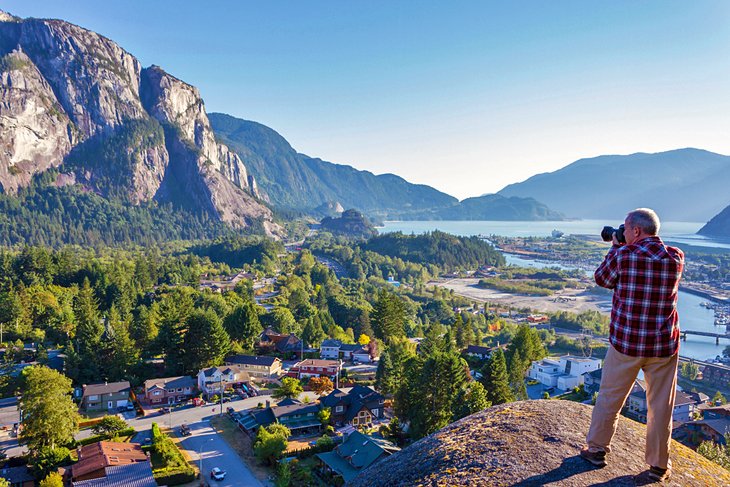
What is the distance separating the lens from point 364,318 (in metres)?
39.7

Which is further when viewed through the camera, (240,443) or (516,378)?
(516,378)

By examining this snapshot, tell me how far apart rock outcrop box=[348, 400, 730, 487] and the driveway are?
1458cm

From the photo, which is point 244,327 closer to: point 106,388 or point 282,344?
point 282,344

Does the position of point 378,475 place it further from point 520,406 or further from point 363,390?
point 363,390

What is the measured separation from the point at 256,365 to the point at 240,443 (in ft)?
27.8

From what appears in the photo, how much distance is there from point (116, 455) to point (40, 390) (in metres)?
3.90

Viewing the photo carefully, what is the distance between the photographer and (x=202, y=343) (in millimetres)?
25609

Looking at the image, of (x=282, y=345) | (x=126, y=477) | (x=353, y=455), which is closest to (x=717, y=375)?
(x=282, y=345)

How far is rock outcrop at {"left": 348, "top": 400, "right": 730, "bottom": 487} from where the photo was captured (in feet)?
8.55

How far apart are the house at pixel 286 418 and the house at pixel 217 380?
3.33 meters

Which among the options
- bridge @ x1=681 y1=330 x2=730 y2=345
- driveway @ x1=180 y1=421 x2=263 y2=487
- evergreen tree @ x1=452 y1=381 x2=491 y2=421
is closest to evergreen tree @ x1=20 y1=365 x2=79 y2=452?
driveway @ x1=180 y1=421 x2=263 y2=487

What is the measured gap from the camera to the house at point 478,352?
3006cm

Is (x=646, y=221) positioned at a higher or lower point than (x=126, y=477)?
higher

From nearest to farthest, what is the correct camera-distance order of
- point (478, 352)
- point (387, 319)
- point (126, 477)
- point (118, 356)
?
1. point (126, 477)
2. point (118, 356)
3. point (478, 352)
4. point (387, 319)
